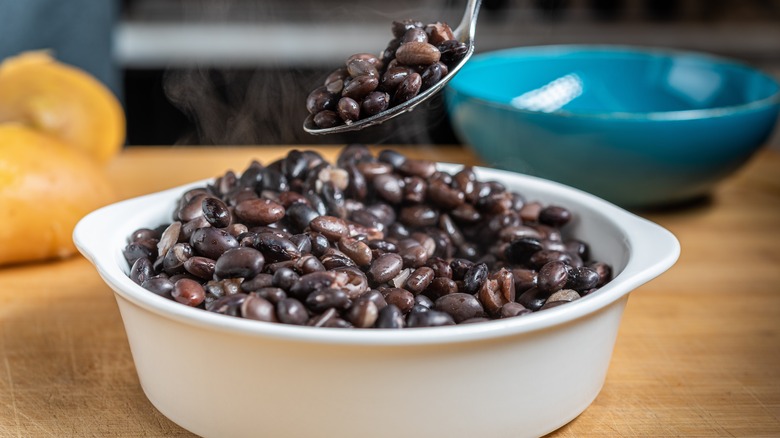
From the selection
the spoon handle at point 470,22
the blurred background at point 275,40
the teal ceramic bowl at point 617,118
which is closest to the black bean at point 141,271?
the spoon handle at point 470,22

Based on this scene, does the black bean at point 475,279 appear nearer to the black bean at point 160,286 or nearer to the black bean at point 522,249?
the black bean at point 522,249

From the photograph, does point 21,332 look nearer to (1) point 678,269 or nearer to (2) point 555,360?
(2) point 555,360

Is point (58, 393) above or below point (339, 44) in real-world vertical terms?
above

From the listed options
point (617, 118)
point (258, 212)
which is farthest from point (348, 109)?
point (617, 118)

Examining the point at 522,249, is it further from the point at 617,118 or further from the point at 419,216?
the point at 617,118

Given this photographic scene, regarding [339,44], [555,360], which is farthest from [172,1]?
[555,360]
